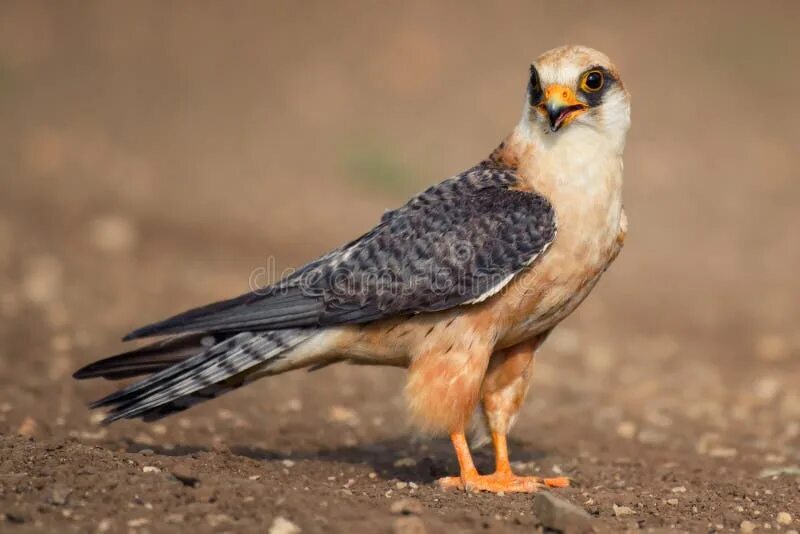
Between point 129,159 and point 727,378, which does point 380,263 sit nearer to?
point 727,378

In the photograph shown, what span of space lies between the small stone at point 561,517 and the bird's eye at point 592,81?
2467 millimetres

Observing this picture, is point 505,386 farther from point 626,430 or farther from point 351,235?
point 351,235

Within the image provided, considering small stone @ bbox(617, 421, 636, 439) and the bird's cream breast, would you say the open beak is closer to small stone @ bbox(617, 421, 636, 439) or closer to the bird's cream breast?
the bird's cream breast

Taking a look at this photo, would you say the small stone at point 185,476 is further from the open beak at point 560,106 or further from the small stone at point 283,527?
the open beak at point 560,106

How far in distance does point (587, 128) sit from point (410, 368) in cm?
182

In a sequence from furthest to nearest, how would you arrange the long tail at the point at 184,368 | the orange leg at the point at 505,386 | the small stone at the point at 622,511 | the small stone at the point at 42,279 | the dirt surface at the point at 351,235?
the small stone at the point at 42,279 → the orange leg at the point at 505,386 → the long tail at the point at 184,368 → the dirt surface at the point at 351,235 → the small stone at the point at 622,511

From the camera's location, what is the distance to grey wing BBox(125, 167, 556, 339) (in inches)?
249

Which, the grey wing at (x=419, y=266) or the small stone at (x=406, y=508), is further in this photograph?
the grey wing at (x=419, y=266)

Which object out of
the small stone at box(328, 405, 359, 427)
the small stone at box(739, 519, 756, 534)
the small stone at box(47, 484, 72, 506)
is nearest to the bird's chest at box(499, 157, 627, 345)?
the small stone at box(739, 519, 756, 534)

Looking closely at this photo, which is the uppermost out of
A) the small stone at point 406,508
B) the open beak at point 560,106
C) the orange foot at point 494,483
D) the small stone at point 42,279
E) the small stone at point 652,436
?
the small stone at point 42,279

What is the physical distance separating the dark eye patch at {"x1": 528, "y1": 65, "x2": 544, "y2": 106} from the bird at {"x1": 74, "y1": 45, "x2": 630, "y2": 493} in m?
0.01

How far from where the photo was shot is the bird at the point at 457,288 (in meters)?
6.36

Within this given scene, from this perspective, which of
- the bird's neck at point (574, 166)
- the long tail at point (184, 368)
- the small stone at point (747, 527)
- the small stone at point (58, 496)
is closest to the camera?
the small stone at point (58, 496)

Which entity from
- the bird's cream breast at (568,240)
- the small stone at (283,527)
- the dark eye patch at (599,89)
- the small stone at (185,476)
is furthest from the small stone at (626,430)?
the small stone at (283,527)
